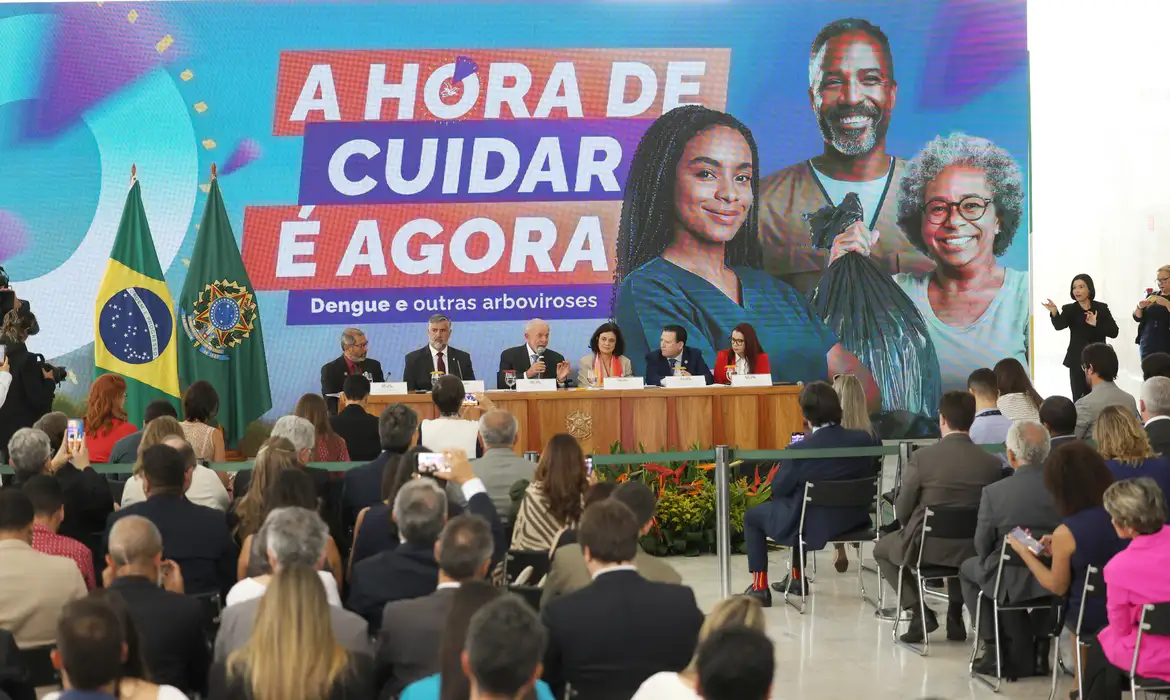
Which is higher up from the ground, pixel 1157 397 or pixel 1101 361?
pixel 1101 361

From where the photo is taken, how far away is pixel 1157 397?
6352 millimetres

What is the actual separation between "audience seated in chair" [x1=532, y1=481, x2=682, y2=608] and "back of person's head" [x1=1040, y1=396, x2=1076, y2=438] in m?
2.55

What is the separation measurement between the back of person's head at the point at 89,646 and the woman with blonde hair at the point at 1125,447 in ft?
13.3

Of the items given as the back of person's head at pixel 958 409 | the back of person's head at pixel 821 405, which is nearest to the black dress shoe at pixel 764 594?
the back of person's head at pixel 821 405

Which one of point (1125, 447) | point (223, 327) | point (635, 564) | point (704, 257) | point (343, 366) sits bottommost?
point (635, 564)

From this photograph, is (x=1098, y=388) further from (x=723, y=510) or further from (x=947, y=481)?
(x=723, y=510)

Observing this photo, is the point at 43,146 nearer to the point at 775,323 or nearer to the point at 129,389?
the point at 129,389

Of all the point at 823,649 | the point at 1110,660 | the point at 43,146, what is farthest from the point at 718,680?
the point at 43,146

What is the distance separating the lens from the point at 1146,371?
313 inches

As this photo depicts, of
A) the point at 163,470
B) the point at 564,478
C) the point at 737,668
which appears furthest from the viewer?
the point at 564,478

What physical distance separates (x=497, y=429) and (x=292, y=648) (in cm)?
261

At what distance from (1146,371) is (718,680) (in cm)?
614

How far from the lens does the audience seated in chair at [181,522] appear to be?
16.0ft

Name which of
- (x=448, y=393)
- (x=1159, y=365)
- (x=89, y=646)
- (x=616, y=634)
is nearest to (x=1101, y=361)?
(x=1159, y=365)
